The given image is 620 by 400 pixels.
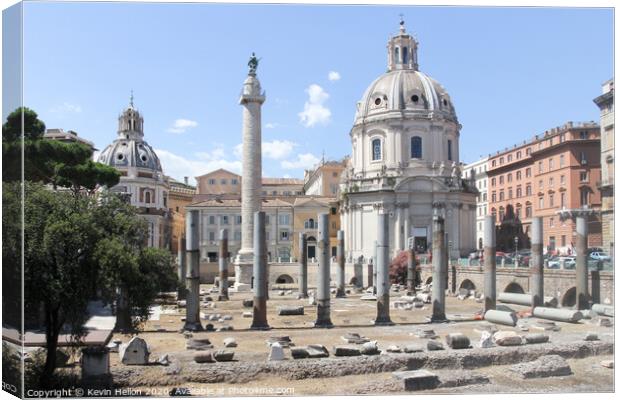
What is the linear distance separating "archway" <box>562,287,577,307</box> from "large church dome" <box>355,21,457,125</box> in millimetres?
31741

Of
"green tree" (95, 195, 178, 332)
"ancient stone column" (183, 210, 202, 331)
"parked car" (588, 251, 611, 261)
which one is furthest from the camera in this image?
"parked car" (588, 251, 611, 261)

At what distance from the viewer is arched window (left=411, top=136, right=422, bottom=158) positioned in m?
59.9

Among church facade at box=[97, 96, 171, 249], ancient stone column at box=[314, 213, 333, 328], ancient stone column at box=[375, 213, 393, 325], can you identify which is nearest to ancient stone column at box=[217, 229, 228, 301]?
church facade at box=[97, 96, 171, 249]

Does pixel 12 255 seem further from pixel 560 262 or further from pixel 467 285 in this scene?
pixel 467 285

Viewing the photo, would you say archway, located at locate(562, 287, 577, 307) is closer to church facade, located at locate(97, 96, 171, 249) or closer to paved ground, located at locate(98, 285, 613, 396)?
paved ground, located at locate(98, 285, 613, 396)

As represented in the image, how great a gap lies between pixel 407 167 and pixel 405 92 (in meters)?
6.49

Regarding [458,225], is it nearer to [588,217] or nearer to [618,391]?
[588,217]

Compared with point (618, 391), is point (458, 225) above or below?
above

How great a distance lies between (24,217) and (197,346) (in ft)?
21.9

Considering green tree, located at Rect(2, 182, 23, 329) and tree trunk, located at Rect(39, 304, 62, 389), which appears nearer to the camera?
green tree, located at Rect(2, 182, 23, 329)

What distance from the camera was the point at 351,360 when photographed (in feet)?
54.4

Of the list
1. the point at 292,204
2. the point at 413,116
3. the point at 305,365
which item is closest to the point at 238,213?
the point at 292,204

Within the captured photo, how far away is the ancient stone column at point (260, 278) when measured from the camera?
24.6m

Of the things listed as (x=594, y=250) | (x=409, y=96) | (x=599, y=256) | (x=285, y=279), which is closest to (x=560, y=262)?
(x=594, y=250)
